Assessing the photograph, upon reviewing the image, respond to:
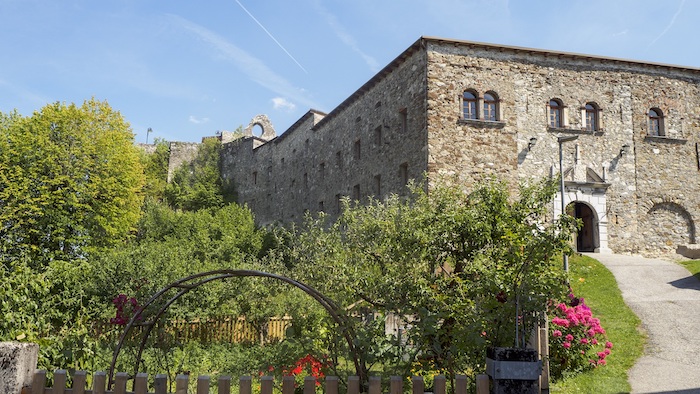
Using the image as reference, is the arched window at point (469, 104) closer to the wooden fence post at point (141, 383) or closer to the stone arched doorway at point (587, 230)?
the stone arched doorway at point (587, 230)

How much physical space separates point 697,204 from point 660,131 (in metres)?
3.26

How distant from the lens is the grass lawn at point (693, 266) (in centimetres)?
1638

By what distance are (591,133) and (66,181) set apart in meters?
21.3

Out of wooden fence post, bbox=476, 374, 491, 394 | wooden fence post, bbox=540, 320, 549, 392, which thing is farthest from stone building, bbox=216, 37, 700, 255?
wooden fence post, bbox=476, 374, 491, 394

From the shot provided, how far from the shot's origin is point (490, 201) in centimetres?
823

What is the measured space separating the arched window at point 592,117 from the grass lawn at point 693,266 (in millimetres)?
5767

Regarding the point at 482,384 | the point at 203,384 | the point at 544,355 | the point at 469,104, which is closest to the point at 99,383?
Result: the point at 203,384

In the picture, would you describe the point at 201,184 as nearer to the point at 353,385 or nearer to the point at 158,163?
the point at 158,163

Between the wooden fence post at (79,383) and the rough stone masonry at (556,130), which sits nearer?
the wooden fence post at (79,383)

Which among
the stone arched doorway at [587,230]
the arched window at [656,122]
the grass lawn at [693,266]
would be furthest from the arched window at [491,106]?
the grass lawn at [693,266]

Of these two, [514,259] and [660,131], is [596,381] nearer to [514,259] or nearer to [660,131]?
[514,259]

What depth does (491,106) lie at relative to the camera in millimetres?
19766

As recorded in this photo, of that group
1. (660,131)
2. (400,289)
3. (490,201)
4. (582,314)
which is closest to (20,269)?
(400,289)

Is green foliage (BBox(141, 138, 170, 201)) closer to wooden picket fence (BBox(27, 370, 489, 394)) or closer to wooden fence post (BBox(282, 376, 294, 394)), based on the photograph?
wooden picket fence (BBox(27, 370, 489, 394))
